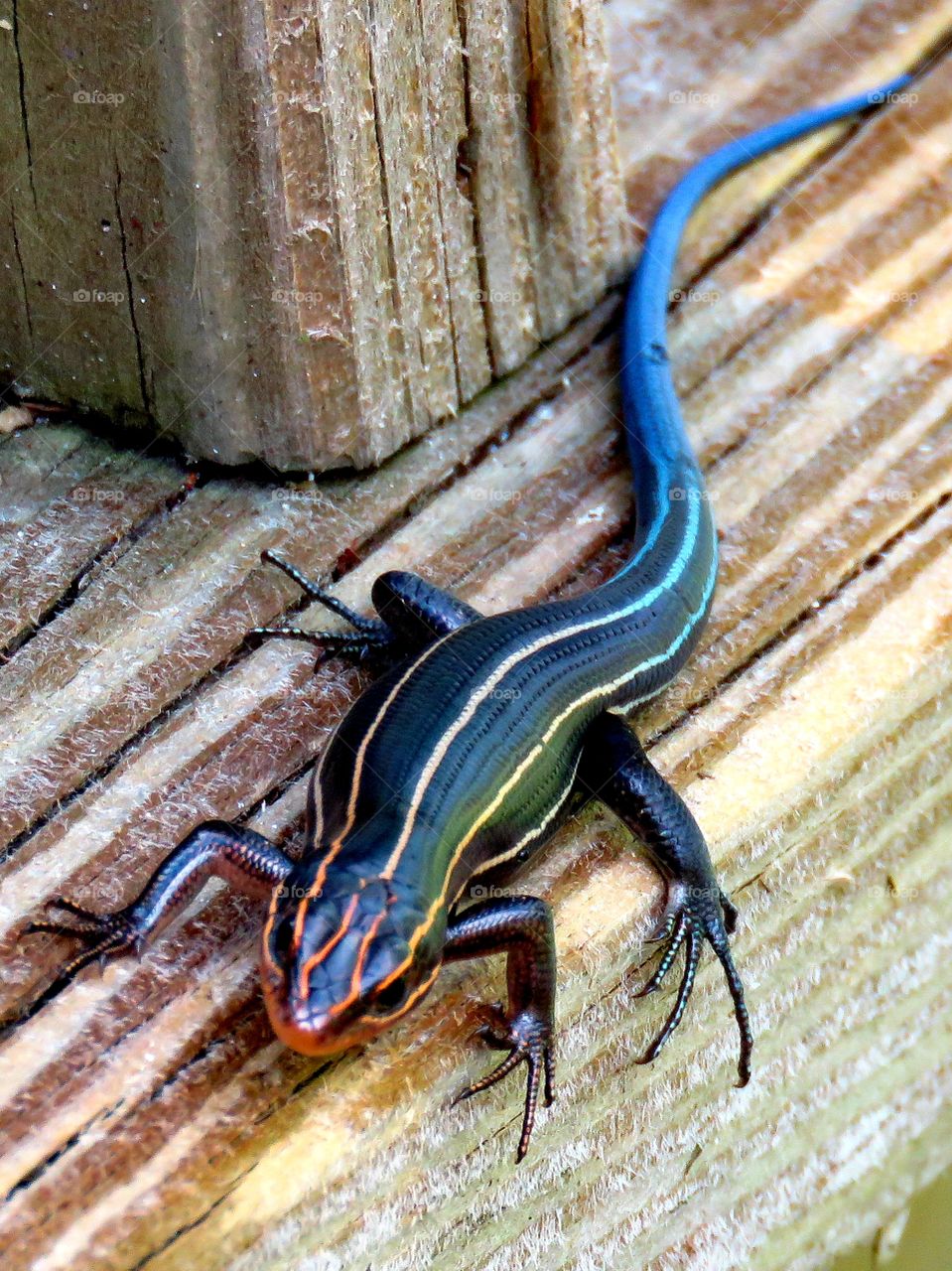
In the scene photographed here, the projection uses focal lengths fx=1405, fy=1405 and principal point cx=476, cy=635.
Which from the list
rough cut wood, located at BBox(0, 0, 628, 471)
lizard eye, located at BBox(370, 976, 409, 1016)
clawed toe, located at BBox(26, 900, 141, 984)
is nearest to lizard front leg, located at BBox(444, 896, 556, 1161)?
lizard eye, located at BBox(370, 976, 409, 1016)

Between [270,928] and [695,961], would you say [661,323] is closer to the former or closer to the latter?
[695,961]

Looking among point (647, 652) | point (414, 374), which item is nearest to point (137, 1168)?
point (647, 652)

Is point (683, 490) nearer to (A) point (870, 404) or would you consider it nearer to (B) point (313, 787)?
(A) point (870, 404)

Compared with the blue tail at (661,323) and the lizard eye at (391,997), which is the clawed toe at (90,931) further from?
the blue tail at (661,323)

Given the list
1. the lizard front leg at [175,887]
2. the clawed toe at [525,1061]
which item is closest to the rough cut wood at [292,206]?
the lizard front leg at [175,887]

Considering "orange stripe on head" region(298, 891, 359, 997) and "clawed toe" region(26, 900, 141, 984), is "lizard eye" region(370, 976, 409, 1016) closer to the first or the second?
"orange stripe on head" region(298, 891, 359, 997)
